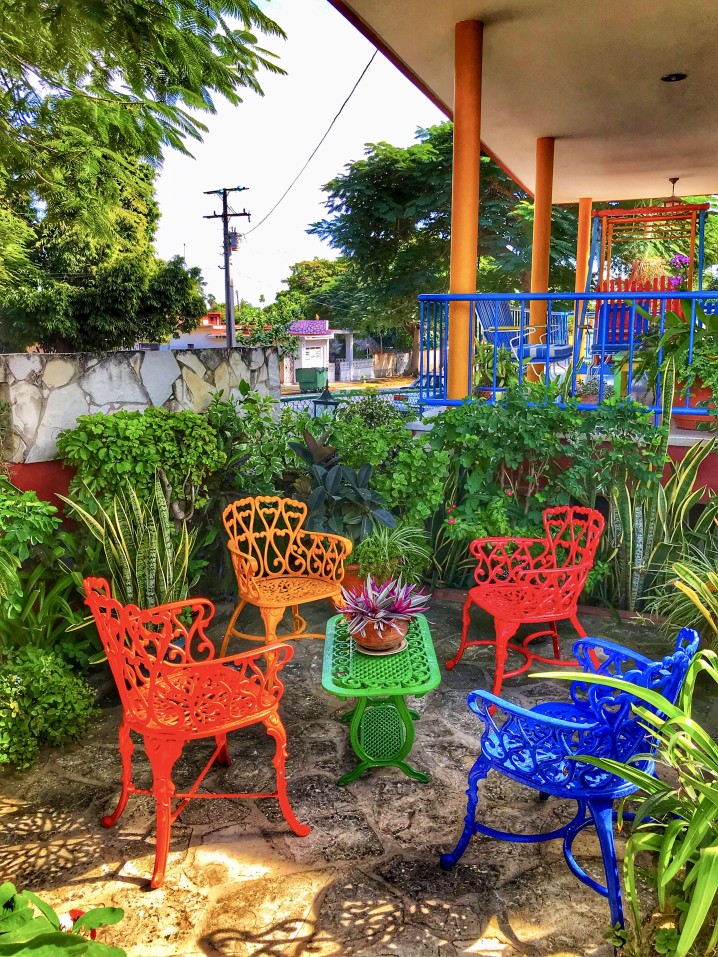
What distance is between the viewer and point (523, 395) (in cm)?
484

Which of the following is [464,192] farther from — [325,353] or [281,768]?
[325,353]

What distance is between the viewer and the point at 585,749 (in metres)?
2.19

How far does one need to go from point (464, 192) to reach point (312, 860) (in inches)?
185

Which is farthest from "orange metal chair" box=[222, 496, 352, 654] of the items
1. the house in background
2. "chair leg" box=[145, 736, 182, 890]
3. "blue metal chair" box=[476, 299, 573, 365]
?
the house in background

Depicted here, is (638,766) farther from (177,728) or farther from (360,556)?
(360,556)

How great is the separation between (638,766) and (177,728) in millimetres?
1564

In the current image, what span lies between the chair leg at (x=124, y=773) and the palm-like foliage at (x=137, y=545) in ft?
3.96

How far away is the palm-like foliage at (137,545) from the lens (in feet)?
12.3

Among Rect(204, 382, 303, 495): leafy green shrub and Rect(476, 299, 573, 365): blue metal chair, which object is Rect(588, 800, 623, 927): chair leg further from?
Rect(476, 299, 573, 365): blue metal chair

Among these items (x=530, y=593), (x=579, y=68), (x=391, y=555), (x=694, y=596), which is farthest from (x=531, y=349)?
(x=694, y=596)

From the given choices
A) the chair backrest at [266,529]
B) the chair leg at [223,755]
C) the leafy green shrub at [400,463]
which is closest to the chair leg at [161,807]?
the chair leg at [223,755]

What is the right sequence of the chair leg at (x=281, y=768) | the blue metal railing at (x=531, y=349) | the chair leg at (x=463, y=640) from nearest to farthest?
the chair leg at (x=281, y=768), the chair leg at (x=463, y=640), the blue metal railing at (x=531, y=349)

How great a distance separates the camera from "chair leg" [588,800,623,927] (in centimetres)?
203

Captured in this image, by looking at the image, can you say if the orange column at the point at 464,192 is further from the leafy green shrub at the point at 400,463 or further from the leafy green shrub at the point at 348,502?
the leafy green shrub at the point at 348,502
